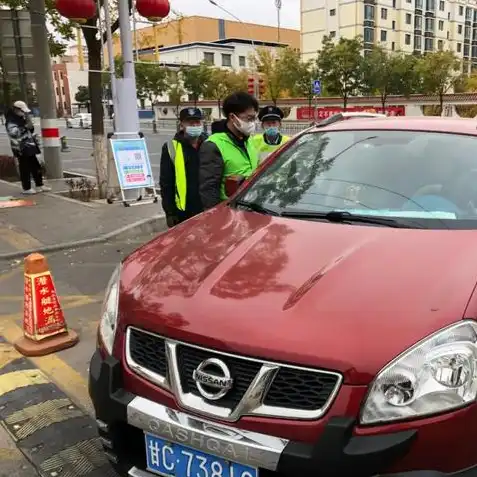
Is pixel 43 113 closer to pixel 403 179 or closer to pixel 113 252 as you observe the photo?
pixel 113 252

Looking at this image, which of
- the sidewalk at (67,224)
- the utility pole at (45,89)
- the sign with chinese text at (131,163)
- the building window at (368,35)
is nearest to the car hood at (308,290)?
the sidewalk at (67,224)

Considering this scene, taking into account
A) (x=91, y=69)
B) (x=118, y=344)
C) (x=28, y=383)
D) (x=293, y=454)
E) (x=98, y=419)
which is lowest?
(x=28, y=383)

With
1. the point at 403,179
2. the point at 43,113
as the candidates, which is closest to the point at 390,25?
Answer: the point at 43,113

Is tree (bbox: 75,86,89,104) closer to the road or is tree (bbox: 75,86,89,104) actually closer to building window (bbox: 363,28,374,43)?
building window (bbox: 363,28,374,43)

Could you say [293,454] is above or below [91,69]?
below

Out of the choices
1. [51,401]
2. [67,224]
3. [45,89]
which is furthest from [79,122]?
[51,401]

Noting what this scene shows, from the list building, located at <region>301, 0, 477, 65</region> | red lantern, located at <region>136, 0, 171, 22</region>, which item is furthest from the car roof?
building, located at <region>301, 0, 477, 65</region>

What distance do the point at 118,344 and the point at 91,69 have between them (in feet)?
28.8

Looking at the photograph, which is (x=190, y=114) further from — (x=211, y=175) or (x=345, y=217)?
(x=345, y=217)

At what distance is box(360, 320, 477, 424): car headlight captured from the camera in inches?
70.9

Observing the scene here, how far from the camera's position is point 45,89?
11.4 m

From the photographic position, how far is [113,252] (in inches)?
265

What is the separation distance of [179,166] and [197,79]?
48.7m

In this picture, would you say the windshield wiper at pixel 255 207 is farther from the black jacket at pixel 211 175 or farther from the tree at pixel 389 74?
the tree at pixel 389 74
